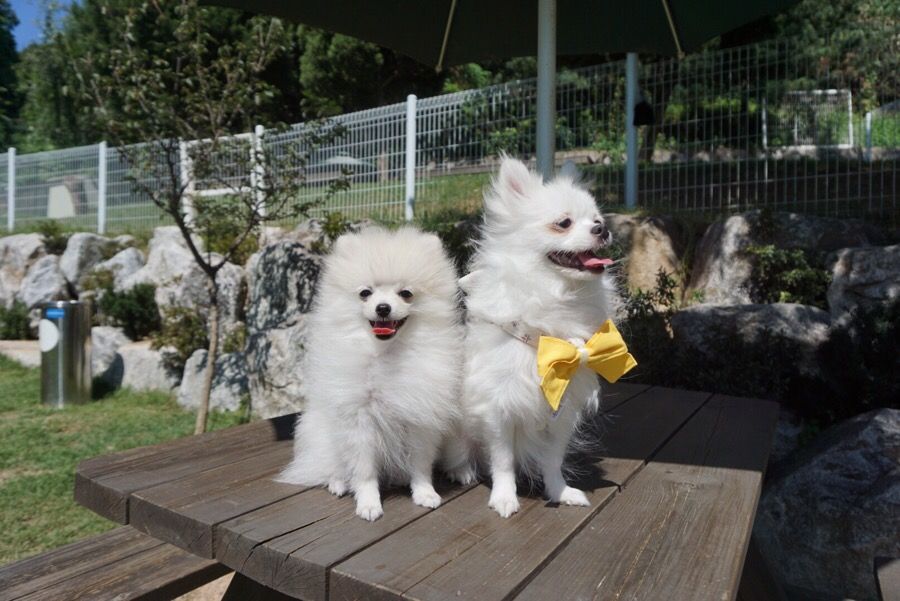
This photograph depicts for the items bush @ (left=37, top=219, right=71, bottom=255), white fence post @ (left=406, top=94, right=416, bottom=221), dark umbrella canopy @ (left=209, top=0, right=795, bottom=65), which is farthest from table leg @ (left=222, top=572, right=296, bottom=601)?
bush @ (left=37, top=219, right=71, bottom=255)

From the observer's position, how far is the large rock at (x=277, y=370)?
16.5 ft

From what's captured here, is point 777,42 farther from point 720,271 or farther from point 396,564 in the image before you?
point 396,564

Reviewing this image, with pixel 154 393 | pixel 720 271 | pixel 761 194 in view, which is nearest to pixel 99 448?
pixel 154 393

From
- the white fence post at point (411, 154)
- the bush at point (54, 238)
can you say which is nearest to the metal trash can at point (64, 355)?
the white fence post at point (411, 154)

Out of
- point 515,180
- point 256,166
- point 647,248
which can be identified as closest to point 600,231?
point 515,180

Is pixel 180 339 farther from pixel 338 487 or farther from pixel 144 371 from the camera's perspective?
pixel 338 487

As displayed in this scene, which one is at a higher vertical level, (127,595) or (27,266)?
(27,266)

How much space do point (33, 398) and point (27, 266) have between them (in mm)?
4390

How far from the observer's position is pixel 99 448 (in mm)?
4812

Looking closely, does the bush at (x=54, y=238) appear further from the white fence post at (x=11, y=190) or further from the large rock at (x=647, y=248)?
the large rock at (x=647, y=248)

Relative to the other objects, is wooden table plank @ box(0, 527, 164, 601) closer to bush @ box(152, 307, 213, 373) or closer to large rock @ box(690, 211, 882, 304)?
large rock @ box(690, 211, 882, 304)

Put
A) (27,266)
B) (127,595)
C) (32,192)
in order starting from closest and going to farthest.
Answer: (127,595)
(27,266)
(32,192)

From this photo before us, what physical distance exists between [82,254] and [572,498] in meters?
9.34

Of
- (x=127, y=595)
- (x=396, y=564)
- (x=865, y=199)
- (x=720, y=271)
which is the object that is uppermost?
(x=865, y=199)
